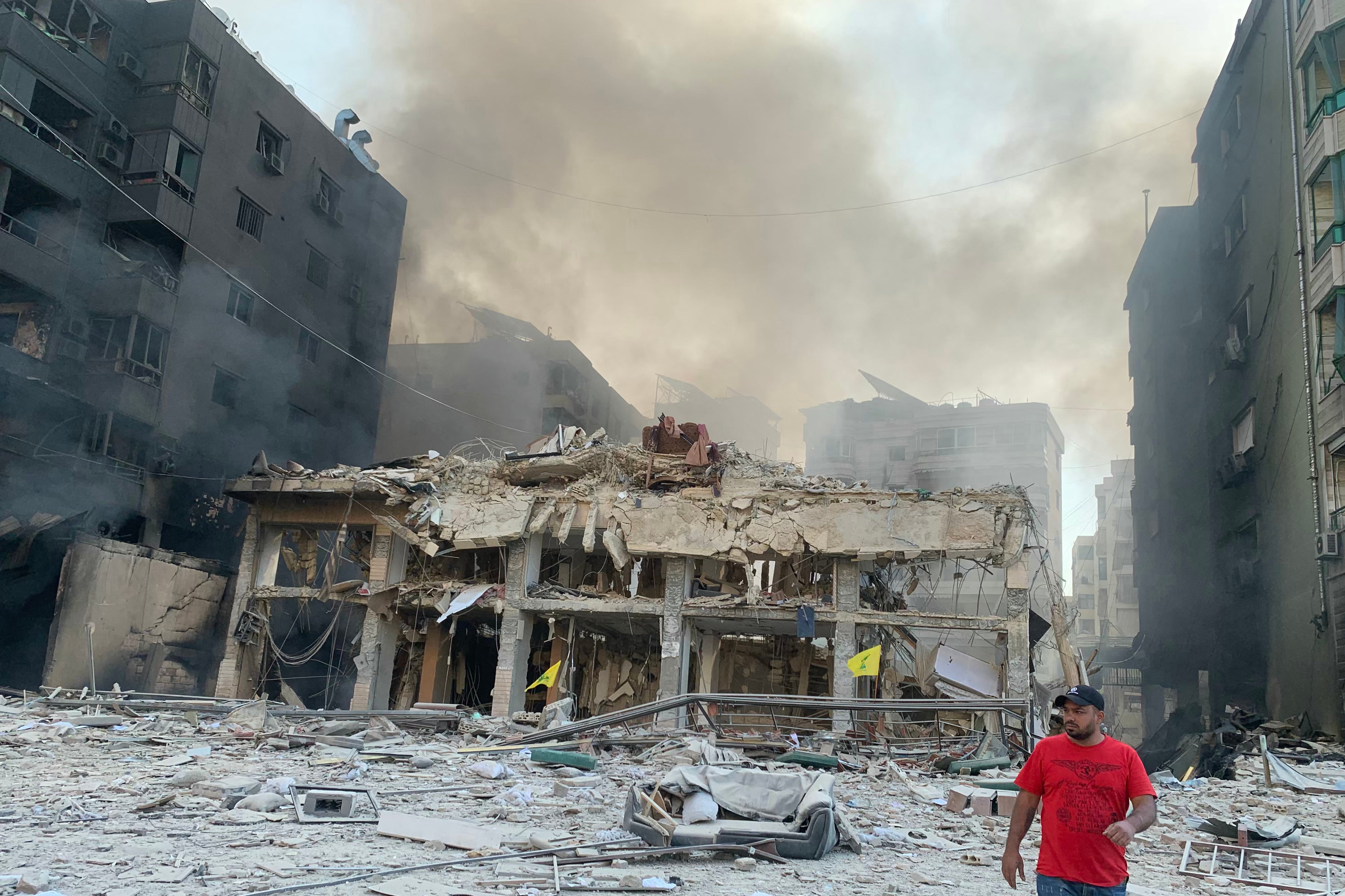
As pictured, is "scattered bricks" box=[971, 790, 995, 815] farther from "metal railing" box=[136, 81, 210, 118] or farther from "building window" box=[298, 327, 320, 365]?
"building window" box=[298, 327, 320, 365]

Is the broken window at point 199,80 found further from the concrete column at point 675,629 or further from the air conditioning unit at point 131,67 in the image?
the concrete column at point 675,629

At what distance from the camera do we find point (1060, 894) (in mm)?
4402

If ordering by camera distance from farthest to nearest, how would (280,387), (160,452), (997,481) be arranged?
(997,481) < (280,387) < (160,452)

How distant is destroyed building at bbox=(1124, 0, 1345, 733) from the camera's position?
2052cm

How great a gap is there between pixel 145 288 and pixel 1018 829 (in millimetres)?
30170

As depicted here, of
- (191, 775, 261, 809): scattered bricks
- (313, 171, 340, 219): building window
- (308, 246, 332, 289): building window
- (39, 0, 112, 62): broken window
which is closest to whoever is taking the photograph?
(191, 775, 261, 809): scattered bricks

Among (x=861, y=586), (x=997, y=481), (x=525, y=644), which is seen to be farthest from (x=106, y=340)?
(x=997, y=481)

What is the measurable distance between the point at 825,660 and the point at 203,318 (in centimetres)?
2199

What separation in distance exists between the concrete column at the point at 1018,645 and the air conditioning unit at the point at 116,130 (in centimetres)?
2902

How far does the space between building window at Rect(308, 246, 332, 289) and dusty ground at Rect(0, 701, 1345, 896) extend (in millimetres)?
26708

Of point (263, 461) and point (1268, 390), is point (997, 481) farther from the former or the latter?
point (263, 461)

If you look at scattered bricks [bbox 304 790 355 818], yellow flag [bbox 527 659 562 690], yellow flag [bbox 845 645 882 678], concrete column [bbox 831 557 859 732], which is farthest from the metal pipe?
scattered bricks [bbox 304 790 355 818]

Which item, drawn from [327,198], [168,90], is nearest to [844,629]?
[168,90]

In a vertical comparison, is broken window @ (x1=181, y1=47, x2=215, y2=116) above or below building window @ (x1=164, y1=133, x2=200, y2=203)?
above
